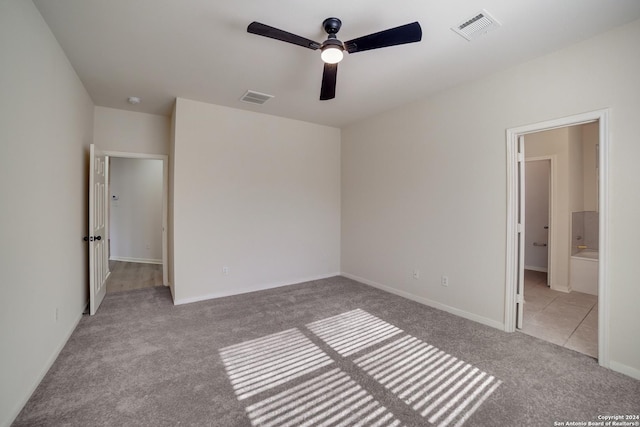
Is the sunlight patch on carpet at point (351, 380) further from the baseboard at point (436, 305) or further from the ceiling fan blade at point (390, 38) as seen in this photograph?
the ceiling fan blade at point (390, 38)

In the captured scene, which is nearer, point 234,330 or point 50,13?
point 50,13

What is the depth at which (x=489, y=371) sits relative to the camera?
2.20 m

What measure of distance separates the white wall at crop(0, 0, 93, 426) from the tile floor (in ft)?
5.39

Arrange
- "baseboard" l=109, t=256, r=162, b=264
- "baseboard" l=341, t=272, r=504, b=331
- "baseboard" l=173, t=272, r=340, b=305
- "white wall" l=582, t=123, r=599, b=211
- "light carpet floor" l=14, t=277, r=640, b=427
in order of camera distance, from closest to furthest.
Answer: "light carpet floor" l=14, t=277, r=640, b=427
"baseboard" l=341, t=272, r=504, b=331
"baseboard" l=173, t=272, r=340, b=305
"white wall" l=582, t=123, r=599, b=211
"baseboard" l=109, t=256, r=162, b=264

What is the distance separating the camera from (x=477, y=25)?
2.15 m

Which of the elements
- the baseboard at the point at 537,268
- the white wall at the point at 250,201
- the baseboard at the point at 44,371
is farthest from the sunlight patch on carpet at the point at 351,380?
the baseboard at the point at 537,268

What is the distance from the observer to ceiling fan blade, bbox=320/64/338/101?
2264 mm

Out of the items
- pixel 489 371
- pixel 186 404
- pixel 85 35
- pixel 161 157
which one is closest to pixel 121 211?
pixel 161 157

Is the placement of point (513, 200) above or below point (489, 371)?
above

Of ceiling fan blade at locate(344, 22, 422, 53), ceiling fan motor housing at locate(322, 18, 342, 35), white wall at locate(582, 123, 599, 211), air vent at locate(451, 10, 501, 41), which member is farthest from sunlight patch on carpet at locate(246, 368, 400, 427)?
white wall at locate(582, 123, 599, 211)

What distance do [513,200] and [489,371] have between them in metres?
1.63

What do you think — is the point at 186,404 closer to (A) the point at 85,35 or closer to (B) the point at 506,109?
(A) the point at 85,35

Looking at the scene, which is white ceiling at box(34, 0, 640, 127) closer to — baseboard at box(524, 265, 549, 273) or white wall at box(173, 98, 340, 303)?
white wall at box(173, 98, 340, 303)

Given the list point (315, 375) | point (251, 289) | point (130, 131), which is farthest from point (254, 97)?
point (315, 375)
